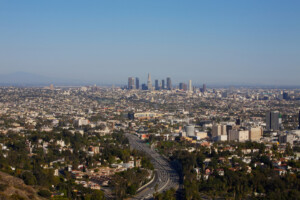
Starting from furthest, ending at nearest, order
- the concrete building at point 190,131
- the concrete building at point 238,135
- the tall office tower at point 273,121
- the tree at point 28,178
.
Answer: the tall office tower at point 273,121 < the concrete building at point 190,131 < the concrete building at point 238,135 < the tree at point 28,178

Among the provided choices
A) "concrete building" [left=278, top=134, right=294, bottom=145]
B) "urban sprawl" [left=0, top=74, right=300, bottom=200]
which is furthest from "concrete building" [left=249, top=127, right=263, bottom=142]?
"concrete building" [left=278, top=134, right=294, bottom=145]

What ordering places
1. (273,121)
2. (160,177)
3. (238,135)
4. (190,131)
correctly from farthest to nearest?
(273,121) → (190,131) → (238,135) → (160,177)

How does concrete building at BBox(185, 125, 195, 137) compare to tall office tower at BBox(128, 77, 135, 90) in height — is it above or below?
below

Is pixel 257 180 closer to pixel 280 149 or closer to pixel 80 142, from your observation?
pixel 280 149

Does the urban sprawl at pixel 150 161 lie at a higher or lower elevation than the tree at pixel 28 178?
lower

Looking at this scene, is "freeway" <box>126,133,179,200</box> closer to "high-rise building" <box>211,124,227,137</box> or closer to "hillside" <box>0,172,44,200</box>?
"hillside" <box>0,172,44,200</box>

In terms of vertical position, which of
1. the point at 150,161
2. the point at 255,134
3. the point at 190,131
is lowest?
the point at 150,161

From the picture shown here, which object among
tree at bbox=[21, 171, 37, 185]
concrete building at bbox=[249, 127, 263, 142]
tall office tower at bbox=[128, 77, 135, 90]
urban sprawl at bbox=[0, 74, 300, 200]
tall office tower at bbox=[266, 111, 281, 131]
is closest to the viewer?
tree at bbox=[21, 171, 37, 185]

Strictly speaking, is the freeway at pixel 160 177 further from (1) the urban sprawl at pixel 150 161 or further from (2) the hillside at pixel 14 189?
(2) the hillside at pixel 14 189

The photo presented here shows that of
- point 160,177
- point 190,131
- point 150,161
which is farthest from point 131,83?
point 160,177

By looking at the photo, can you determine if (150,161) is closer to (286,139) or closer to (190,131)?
(190,131)

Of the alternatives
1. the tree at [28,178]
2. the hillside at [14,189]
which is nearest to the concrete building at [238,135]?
the tree at [28,178]

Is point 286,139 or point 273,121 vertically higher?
point 273,121

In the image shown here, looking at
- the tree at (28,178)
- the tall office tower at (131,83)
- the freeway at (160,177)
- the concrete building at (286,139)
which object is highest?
the tall office tower at (131,83)
